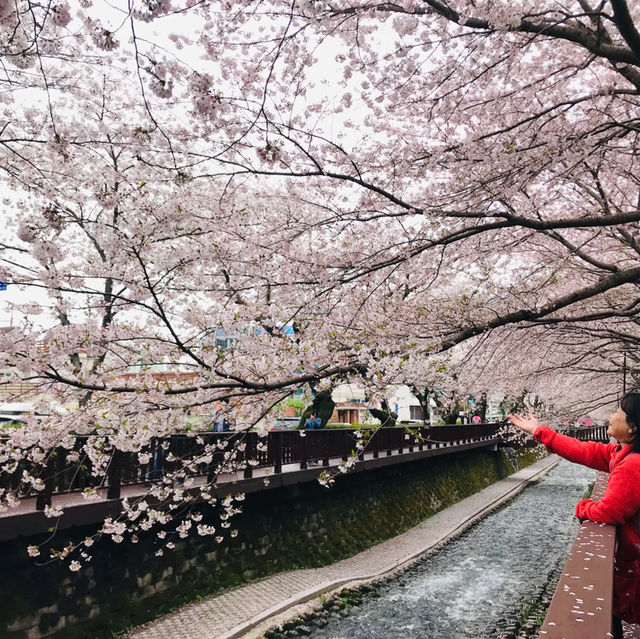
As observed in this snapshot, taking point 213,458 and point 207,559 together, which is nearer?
point 207,559

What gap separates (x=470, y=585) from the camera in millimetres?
13062

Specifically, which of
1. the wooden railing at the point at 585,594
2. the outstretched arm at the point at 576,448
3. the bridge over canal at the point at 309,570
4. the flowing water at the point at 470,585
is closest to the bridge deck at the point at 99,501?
the bridge over canal at the point at 309,570

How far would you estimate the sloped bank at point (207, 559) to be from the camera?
23.7 feet

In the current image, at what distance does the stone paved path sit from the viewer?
8.62 meters

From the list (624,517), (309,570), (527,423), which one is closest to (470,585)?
(309,570)

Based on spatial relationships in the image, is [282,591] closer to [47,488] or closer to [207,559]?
[207,559]

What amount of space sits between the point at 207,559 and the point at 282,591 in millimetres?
1637

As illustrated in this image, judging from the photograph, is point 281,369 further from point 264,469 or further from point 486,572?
point 486,572

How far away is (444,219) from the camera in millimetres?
6188

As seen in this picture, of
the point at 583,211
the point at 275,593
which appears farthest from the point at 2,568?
the point at 583,211

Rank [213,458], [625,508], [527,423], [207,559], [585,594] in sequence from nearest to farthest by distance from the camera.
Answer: [585,594]
[625,508]
[527,423]
[207,559]
[213,458]

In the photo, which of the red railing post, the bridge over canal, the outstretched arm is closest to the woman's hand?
the outstretched arm

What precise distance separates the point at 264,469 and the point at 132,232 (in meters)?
8.22

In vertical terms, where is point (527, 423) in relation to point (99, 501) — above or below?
above
